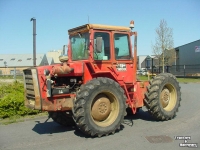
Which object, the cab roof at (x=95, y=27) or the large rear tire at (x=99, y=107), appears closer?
the large rear tire at (x=99, y=107)

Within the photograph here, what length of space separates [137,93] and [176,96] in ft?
5.56

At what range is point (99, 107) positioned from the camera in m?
6.79

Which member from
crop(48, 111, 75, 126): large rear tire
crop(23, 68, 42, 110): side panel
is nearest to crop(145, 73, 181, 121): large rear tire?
crop(48, 111, 75, 126): large rear tire

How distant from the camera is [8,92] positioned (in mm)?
10328

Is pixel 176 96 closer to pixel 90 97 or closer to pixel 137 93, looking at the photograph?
pixel 137 93

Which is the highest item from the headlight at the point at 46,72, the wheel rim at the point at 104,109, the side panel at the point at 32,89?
the headlight at the point at 46,72

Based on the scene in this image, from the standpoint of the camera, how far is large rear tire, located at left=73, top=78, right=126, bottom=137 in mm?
6262

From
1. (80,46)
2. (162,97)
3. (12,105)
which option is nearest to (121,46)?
(80,46)

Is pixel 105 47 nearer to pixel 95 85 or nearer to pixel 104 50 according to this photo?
pixel 104 50

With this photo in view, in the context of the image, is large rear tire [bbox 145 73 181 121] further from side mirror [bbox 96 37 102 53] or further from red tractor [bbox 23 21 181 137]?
side mirror [bbox 96 37 102 53]

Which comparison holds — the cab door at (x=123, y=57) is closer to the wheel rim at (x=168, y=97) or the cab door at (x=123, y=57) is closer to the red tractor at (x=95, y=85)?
the red tractor at (x=95, y=85)

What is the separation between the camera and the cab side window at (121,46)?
303 inches

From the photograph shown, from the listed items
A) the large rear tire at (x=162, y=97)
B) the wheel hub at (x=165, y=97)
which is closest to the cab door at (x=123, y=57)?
the large rear tire at (x=162, y=97)

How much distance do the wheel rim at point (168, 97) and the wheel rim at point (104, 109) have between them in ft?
7.13
